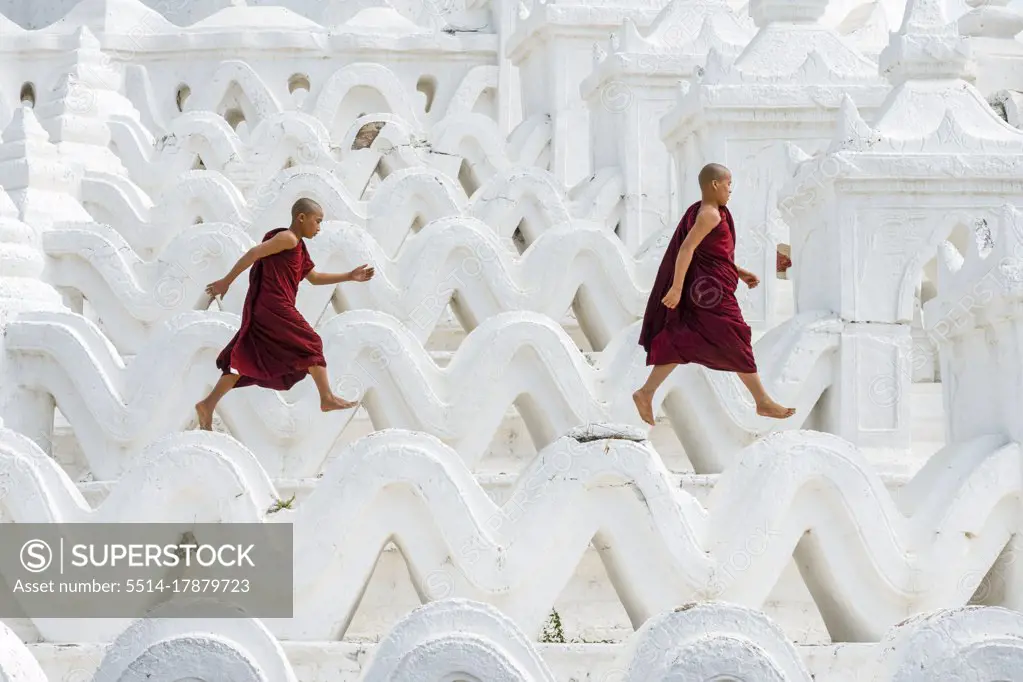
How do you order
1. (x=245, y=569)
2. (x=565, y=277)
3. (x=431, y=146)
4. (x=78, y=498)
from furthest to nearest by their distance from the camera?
1. (x=431, y=146)
2. (x=565, y=277)
3. (x=78, y=498)
4. (x=245, y=569)

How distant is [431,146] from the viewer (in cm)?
1227

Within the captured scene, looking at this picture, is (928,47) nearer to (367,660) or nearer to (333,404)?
(333,404)

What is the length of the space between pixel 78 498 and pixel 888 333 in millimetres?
3643

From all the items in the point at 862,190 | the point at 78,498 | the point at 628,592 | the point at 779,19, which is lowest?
the point at 628,592

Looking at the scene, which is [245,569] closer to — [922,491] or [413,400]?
[413,400]

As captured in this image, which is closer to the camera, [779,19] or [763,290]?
[763,290]

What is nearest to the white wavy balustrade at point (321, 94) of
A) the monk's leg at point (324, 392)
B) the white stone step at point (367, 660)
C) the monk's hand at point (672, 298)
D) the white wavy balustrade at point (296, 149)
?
the white wavy balustrade at point (296, 149)

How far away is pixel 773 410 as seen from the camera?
8.01 m

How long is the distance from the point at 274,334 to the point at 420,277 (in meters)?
1.45

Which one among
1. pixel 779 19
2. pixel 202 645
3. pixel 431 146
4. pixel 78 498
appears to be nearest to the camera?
pixel 202 645

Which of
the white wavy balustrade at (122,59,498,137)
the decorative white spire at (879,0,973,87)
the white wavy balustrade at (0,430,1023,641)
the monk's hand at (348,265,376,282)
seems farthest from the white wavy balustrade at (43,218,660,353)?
the white wavy balustrade at (122,59,498,137)

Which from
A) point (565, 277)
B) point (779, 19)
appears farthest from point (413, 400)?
point (779, 19)

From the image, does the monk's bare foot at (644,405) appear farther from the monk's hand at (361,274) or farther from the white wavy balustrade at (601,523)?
the monk's hand at (361,274)

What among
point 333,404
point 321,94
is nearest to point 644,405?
point 333,404
